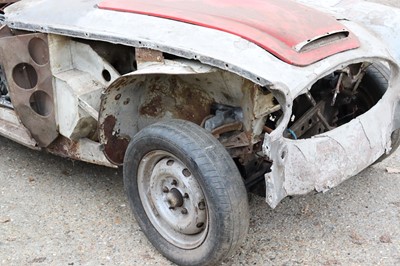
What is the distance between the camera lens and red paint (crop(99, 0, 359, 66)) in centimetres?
308

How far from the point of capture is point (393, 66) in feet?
11.6

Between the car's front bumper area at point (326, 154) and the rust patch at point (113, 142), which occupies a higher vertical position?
the car's front bumper area at point (326, 154)

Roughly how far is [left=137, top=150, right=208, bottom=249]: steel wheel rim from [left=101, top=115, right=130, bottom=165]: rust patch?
0.40 metres

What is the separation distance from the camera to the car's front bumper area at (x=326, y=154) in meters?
2.84

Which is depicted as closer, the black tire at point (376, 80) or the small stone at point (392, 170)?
the black tire at point (376, 80)

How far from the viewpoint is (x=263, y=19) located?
3287 mm

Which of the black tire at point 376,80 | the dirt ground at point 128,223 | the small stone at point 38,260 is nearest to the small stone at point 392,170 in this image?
the dirt ground at point 128,223

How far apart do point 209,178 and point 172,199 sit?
1.42 ft

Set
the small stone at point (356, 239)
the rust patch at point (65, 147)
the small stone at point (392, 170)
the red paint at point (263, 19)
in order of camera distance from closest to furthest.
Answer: the red paint at point (263, 19) < the small stone at point (356, 239) < the rust patch at point (65, 147) < the small stone at point (392, 170)

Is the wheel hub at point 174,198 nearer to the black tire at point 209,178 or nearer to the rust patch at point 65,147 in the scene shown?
the black tire at point 209,178

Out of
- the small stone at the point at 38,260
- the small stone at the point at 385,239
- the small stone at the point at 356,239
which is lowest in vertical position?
the small stone at the point at 38,260

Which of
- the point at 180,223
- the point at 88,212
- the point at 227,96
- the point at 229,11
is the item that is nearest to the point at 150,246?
the point at 180,223

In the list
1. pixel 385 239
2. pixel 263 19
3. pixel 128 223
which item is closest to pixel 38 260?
pixel 128 223

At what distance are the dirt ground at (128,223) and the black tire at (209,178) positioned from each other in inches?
12.5
